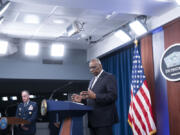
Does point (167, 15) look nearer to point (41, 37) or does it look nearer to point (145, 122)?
point (145, 122)

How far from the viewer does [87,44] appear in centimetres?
625

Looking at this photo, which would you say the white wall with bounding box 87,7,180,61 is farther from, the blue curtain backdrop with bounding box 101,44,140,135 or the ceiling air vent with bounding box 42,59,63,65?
the ceiling air vent with bounding box 42,59,63,65

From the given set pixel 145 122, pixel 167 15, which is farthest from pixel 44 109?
pixel 167 15

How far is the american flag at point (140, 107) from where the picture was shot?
3861mm

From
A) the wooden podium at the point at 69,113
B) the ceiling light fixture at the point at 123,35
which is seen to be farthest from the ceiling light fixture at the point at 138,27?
the wooden podium at the point at 69,113

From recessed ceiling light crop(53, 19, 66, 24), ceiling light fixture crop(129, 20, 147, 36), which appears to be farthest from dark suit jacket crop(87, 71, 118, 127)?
recessed ceiling light crop(53, 19, 66, 24)

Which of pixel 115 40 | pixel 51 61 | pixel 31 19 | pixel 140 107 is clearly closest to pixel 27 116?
pixel 31 19

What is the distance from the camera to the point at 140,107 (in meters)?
3.98

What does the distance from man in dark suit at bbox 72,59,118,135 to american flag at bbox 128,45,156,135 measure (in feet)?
4.43

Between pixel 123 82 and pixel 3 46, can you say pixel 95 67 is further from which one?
pixel 3 46

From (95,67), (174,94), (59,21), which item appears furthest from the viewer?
(59,21)

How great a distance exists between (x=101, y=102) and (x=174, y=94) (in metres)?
1.59

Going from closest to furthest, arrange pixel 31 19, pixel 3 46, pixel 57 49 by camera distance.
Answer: pixel 31 19 < pixel 3 46 < pixel 57 49

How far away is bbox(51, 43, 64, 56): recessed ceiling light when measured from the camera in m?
5.82
